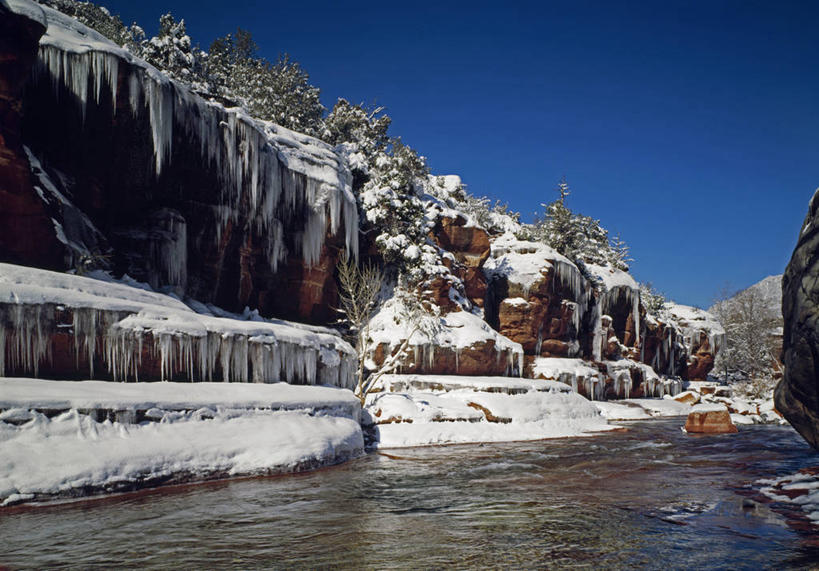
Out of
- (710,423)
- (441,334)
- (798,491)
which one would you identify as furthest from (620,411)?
(798,491)

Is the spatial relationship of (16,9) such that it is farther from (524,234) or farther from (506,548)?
(524,234)

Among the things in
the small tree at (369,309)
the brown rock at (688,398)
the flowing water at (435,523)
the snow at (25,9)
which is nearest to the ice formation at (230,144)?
the small tree at (369,309)

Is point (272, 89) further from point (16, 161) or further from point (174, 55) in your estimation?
point (16, 161)

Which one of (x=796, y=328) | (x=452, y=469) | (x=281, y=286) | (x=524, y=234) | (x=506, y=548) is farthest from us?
(x=524, y=234)

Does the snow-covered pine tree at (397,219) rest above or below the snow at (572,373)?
above

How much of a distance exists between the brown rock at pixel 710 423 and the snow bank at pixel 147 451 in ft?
57.1

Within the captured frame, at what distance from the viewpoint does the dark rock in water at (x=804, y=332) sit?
23.4 ft

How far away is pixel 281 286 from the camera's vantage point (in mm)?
25172

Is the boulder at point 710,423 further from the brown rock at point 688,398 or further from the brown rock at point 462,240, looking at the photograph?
the brown rock at point 688,398

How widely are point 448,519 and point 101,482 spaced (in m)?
5.79

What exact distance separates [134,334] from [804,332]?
39.5ft

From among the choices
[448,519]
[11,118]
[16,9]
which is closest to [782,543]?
[448,519]

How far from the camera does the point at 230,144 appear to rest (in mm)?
21484

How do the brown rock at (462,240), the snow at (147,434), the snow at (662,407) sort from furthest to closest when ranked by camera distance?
the snow at (662,407) < the brown rock at (462,240) < the snow at (147,434)
